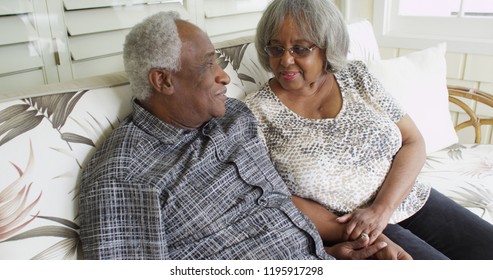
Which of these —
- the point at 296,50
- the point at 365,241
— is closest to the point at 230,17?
the point at 296,50

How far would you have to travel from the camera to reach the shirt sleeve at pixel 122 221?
0.91 m

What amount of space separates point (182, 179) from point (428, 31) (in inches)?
74.2

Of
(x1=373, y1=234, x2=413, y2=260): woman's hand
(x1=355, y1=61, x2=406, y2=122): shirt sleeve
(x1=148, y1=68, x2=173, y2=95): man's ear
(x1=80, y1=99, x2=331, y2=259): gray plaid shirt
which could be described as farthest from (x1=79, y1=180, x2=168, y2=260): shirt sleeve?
(x1=355, y1=61, x2=406, y2=122): shirt sleeve

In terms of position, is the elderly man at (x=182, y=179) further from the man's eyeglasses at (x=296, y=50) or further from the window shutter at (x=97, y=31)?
the window shutter at (x=97, y=31)

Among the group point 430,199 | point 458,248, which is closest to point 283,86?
point 430,199

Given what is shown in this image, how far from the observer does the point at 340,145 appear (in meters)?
1.25

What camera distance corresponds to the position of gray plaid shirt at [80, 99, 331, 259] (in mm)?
921

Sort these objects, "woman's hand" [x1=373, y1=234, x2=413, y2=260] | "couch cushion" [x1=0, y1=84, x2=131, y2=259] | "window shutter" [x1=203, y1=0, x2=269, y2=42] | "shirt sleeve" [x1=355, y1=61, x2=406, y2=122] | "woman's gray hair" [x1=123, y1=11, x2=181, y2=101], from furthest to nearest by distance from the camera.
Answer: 1. "window shutter" [x1=203, y1=0, x2=269, y2=42]
2. "shirt sleeve" [x1=355, y1=61, x2=406, y2=122]
3. "woman's hand" [x1=373, y1=234, x2=413, y2=260]
4. "woman's gray hair" [x1=123, y1=11, x2=181, y2=101]
5. "couch cushion" [x1=0, y1=84, x2=131, y2=259]

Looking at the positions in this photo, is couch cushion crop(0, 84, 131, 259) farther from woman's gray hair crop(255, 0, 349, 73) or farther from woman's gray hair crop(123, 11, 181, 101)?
woman's gray hair crop(255, 0, 349, 73)

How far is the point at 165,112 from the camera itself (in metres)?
1.09

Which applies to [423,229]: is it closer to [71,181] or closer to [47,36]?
[71,181]

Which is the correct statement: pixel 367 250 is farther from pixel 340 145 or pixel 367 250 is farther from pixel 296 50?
pixel 296 50

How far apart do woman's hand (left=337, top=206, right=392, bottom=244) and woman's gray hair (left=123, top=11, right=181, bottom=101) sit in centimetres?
63
